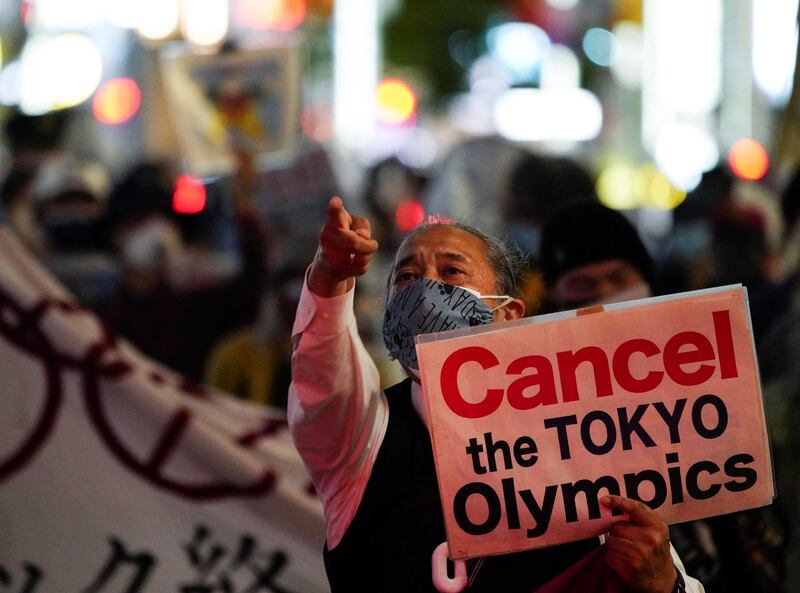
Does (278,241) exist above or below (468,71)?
below

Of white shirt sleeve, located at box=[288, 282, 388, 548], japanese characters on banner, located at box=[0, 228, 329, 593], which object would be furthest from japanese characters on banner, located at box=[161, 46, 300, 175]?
white shirt sleeve, located at box=[288, 282, 388, 548]

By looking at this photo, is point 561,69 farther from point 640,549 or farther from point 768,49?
point 640,549

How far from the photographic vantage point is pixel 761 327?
5.86 meters

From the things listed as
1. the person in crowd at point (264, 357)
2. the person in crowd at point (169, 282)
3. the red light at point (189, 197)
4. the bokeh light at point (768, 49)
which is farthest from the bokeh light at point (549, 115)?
the person in crowd at point (264, 357)

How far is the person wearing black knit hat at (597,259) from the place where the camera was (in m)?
4.36

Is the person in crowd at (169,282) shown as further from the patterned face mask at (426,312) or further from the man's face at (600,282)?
the patterned face mask at (426,312)

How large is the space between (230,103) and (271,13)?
23.1 metres

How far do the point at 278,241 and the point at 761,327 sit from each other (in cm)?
391

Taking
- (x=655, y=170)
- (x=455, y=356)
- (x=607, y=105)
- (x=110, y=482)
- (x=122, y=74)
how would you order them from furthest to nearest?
1. (x=607, y=105)
2. (x=655, y=170)
3. (x=122, y=74)
4. (x=110, y=482)
5. (x=455, y=356)

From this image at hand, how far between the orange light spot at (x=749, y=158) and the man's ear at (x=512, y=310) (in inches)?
624

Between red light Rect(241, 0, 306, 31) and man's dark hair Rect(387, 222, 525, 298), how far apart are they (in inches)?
1117

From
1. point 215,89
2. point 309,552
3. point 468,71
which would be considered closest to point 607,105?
point 468,71

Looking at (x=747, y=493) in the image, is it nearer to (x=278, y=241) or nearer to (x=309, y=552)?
(x=309, y=552)

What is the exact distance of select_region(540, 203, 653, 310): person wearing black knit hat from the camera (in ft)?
14.3
